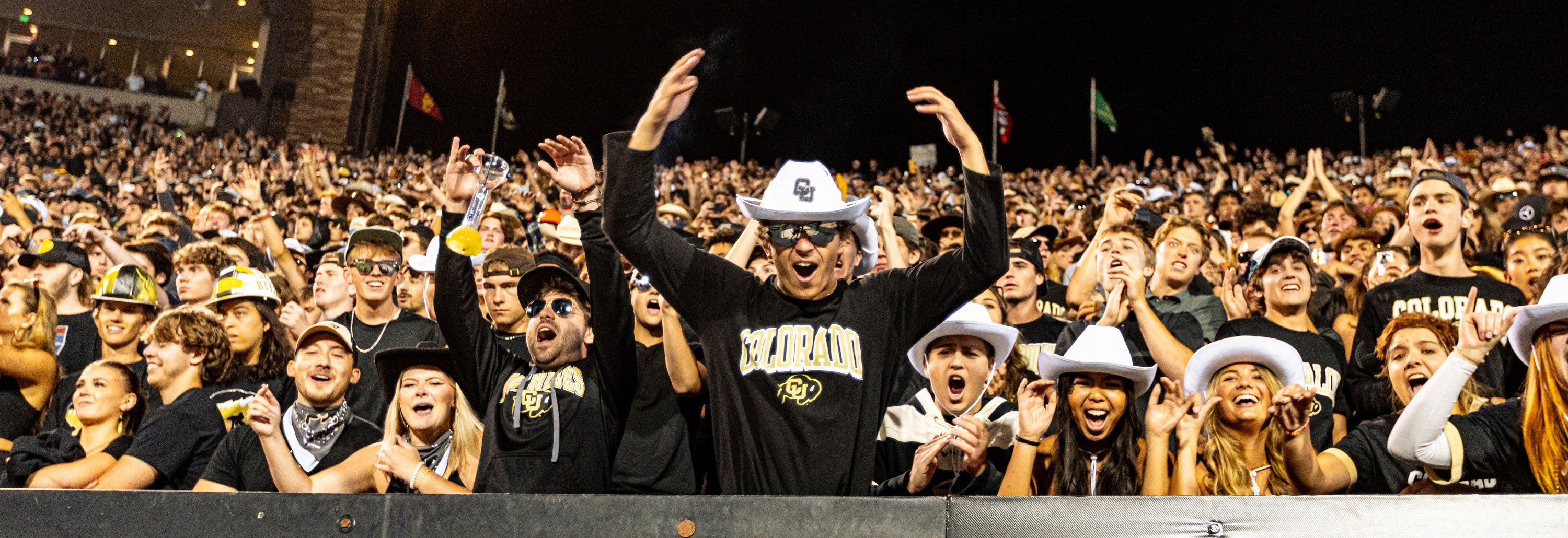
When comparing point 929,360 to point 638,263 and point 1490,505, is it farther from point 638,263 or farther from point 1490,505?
point 1490,505

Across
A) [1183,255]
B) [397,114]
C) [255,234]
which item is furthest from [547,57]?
[1183,255]

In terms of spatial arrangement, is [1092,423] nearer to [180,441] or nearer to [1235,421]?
[1235,421]

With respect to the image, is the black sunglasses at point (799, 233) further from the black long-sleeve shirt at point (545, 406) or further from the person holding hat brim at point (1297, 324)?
the person holding hat brim at point (1297, 324)

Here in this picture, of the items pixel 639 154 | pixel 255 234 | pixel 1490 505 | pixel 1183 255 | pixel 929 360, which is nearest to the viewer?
pixel 1490 505

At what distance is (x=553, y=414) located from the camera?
357 cm

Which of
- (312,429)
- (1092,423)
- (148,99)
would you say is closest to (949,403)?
(1092,423)

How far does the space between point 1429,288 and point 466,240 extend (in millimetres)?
3830

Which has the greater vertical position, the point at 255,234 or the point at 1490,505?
the point at 255,234

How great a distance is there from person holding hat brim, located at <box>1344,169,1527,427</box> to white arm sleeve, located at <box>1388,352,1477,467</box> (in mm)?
1086

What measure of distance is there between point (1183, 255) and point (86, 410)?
4484 mm

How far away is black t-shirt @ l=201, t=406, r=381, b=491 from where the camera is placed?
3.80 meters

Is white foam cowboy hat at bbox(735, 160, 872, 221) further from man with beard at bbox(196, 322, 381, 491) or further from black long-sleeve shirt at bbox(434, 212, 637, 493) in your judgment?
man with beard at bbox(196, 322, 381, 491)

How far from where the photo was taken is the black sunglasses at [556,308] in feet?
12.5

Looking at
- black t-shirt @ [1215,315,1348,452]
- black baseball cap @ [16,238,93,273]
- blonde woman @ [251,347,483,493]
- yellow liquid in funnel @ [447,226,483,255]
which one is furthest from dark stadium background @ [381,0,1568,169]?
yellow liquid in funnel @ [447,226,483,255]
